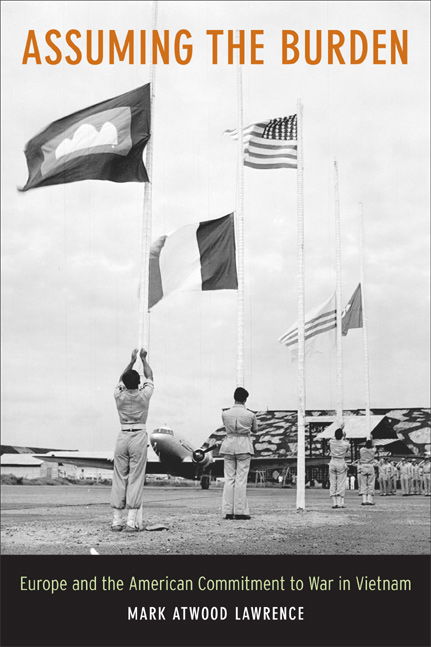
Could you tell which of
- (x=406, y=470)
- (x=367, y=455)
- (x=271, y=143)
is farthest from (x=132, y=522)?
(x=406, y=470)

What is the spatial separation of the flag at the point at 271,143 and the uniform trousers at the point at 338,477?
19.6 ft

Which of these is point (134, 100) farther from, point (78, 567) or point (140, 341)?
point (78, 567)

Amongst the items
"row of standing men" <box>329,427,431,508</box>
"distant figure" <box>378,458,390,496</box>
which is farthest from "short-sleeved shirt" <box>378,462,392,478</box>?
"row of standing men" <box>329,427,431,508</box>

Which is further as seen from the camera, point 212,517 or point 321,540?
point 212,517

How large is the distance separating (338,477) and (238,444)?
6038mm

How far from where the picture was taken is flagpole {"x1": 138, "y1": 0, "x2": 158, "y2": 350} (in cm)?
911

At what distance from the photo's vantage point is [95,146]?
947cm

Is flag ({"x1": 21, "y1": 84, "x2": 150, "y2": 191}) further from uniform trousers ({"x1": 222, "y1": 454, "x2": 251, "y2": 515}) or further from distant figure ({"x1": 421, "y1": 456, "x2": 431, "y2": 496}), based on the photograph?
distant figure ({"x1": 421, "y1": 456, "x2": 431, "y2": 496})

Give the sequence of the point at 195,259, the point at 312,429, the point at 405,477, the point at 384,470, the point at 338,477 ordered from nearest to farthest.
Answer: the point at 195,259 → the point at 338,477 → the point at 405,477 → the point at 384,470 → the point at 312,429

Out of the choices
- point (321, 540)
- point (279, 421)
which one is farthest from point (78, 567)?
point (279, 421)

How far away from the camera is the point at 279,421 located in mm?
62438

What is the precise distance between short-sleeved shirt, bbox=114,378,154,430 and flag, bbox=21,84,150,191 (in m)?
3.02

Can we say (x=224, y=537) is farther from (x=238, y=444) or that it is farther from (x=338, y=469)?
(x=338, y=469)

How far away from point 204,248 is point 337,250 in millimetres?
7221
